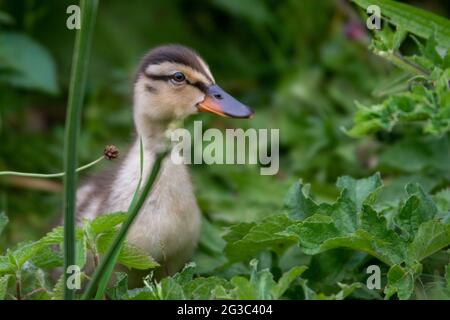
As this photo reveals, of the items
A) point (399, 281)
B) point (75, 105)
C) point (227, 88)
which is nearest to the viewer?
point (75, 105)

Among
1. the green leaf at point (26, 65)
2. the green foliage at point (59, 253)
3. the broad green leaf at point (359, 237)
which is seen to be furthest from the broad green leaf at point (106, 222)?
the green leaf at point (26, 65)

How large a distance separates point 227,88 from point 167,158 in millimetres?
1875

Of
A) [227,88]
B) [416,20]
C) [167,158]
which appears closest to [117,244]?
[167,158]

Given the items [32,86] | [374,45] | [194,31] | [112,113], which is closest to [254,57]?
[194,31]

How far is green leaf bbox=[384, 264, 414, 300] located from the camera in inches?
79.4

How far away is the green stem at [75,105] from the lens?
1732mm

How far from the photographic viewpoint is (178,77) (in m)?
2.60

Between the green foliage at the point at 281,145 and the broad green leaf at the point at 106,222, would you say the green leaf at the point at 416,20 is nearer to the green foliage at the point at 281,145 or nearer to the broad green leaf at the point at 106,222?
the green foliage at the point at 281,145

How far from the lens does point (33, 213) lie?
3875 millimetres

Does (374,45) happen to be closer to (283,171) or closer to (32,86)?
(283,171)

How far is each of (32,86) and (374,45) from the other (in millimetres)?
1805

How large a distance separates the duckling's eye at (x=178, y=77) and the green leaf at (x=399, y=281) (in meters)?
0.83

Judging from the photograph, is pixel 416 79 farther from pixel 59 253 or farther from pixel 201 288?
pixel 59 253

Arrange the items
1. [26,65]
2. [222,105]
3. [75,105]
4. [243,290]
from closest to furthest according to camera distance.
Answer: [75,105]
[243,290]
[222,105]
[26,65]
